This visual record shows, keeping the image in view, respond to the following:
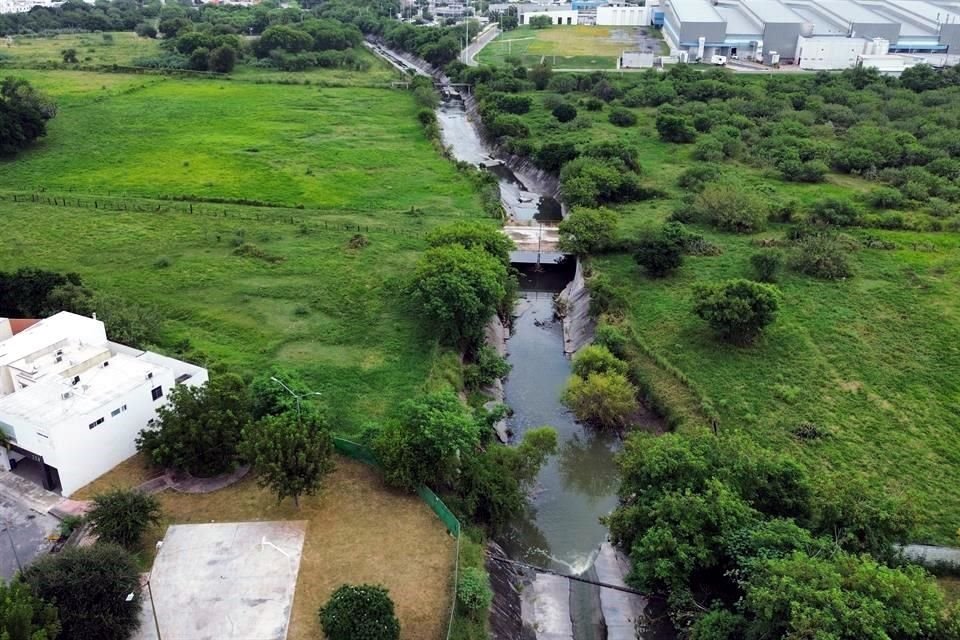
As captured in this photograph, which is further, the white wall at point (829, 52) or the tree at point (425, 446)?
the white wall at point (829, 52)

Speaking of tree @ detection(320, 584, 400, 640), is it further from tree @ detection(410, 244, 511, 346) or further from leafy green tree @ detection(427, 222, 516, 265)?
leafy green tree @ detection(427, 222, 516, 265)

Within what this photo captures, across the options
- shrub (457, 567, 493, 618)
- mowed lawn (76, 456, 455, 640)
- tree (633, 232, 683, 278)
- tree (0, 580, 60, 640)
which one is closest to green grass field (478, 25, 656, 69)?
tree (633, 232, 683, 278)

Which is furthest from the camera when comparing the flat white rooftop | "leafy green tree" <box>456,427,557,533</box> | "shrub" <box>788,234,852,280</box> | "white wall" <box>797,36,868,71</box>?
the flat white rooftop

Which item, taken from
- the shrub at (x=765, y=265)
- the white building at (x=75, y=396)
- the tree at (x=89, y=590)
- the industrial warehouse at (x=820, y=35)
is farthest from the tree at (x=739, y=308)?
the industrial warehouse at (x=820, y=35)

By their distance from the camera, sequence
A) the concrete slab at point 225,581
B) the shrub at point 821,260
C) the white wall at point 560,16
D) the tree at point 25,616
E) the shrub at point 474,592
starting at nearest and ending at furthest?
the tree at point 25,616, the concrete slab at point 225,581, the shrub at point 474,592, the shrub at point 821,260, the white wall at point 560,16

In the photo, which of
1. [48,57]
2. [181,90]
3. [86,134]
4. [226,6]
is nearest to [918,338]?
[86,134]

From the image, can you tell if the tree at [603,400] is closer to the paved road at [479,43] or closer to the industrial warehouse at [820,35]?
the paved road at [479,43]
